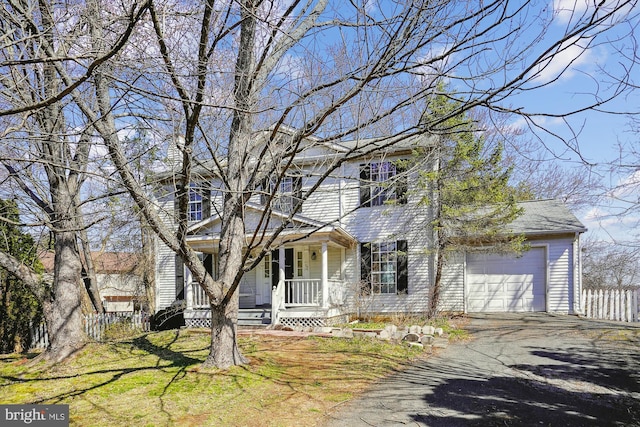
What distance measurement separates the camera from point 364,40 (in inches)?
177

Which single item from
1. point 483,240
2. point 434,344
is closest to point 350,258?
point 483,240

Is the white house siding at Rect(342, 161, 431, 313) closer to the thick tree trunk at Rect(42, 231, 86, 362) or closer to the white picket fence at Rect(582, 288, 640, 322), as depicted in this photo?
the white picket fence at Rect(582, 288, 640, 322)

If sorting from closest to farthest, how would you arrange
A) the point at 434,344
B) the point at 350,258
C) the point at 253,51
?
1. the point at 253,51
2. the point at 434,344
3. the point at 350,258

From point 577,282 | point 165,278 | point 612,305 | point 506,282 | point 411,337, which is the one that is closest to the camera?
point 411,337

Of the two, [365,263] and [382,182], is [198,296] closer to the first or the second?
[365,263]

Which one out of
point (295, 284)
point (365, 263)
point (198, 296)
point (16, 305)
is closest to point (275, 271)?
point (295, 284)

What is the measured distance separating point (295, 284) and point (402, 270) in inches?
141

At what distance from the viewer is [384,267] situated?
579 inches

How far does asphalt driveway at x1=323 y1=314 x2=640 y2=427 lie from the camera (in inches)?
203

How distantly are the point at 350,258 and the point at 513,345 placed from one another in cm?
668

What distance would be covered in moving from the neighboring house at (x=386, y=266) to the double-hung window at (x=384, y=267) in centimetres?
3

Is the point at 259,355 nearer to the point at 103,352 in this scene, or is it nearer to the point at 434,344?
the point at 103,352

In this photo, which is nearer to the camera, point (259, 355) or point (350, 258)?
point (259, 355)

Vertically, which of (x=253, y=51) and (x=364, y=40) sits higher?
(x=253, y=51)
